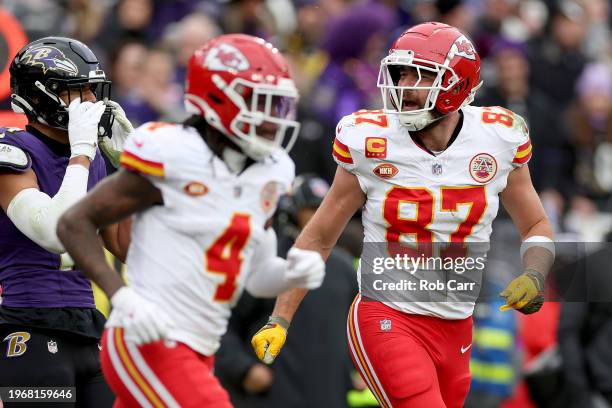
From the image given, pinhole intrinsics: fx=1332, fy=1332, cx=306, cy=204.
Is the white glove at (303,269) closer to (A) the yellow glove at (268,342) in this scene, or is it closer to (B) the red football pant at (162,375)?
(B) the red football pant at (162,375)

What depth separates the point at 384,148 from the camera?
573cm

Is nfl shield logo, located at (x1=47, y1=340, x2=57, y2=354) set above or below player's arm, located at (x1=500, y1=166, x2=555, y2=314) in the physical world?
below

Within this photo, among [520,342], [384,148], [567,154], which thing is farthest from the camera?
[567,154]

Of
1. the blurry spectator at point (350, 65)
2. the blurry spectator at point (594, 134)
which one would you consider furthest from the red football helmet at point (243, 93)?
the blurry spectator at point (594, 134)

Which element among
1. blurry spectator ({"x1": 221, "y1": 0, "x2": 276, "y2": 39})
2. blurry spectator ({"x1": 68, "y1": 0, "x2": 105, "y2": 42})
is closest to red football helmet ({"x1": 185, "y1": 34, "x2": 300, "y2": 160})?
blurry spectator ({"x1": 68, "y1": 0, "x2": 105, "y2": 42})

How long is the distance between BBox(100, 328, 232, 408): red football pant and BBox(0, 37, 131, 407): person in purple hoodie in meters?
0.78

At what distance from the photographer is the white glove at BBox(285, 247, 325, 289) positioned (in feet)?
15.4

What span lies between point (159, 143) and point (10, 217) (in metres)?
1.04

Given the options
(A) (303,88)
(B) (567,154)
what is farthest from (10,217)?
(B) (567,154)

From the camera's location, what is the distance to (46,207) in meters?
5.23

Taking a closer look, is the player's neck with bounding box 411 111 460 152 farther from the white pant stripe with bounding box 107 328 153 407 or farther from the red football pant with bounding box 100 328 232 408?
the white pant stripe with bounding box 107 328 153 407

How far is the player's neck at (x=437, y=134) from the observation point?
5820 mm

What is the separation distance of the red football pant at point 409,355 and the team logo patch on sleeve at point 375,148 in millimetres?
640

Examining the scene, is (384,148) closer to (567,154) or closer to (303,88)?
(303,88)
